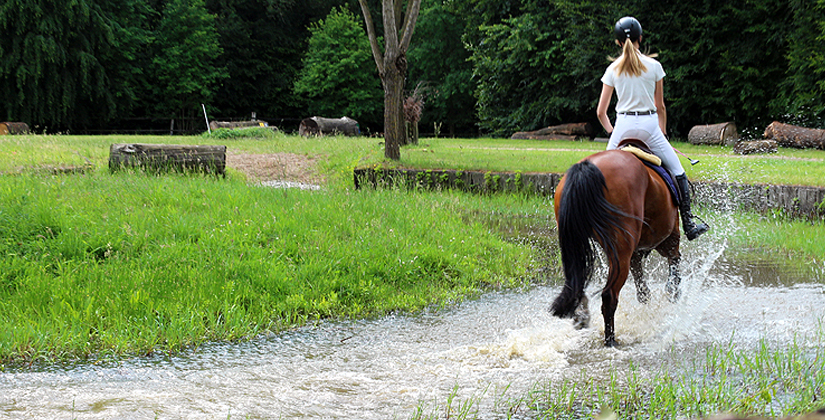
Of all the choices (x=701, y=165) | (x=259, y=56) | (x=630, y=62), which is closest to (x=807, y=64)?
(x=701, y=165)

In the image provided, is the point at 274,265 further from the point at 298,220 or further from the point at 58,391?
the point at 58,391

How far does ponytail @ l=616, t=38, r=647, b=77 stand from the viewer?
5148mm

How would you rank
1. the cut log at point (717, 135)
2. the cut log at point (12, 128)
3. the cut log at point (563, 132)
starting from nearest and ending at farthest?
the cut log at point (717, 135) → the cut log at point (12, 128) → the cut log at point (563, 132)

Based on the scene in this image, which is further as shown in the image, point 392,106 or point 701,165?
point 392,106

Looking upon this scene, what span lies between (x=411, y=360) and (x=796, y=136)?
57.4ft

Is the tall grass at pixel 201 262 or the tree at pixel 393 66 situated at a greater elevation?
the tree at pixel 393 66

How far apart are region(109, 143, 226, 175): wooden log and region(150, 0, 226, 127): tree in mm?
26666

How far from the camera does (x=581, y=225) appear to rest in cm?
440

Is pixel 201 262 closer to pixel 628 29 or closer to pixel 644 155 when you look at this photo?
pixel 644 155

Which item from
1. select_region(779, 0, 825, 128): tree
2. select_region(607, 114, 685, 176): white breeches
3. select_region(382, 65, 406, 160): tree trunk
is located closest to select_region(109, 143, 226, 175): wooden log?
select_region(382, 65, 406, 160): tree trunk

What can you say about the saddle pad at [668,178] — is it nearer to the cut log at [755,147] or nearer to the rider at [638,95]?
the rider at [638,95]

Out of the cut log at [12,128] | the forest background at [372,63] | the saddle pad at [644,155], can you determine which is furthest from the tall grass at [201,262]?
the cut log at [12,128]

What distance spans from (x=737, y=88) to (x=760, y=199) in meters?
15.0

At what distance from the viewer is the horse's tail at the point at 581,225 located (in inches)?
172
